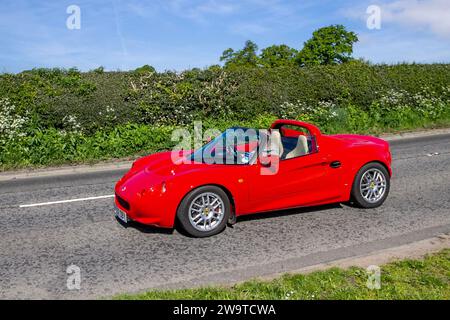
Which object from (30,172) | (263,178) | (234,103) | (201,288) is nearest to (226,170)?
(263,178)

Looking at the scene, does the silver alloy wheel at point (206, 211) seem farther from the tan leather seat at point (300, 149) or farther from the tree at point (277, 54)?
the tree at point (277, 54)

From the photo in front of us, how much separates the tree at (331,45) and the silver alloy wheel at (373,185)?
113 feet

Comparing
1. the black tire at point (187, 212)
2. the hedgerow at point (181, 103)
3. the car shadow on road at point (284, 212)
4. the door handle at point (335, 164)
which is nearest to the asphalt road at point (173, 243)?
→ the car shadow on road at point (284, 212)

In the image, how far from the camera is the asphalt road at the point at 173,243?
5.17 meters

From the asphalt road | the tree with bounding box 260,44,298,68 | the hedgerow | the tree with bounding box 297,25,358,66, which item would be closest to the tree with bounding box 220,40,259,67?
the tree with bounding box 260,44,298,68

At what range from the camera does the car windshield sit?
21.8 ft

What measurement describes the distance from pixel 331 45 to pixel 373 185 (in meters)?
35.9

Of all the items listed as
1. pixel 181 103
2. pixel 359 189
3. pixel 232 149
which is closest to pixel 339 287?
pixel 232 149

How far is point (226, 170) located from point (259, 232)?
1.02 metres

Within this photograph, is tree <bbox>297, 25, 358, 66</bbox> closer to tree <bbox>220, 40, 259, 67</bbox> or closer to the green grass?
tree <bbox>220, 40, 259, 67</bbox>

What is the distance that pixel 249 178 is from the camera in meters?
6.42

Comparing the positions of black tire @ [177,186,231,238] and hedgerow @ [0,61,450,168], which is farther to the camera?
hedgerow @ [0,61,450,168]

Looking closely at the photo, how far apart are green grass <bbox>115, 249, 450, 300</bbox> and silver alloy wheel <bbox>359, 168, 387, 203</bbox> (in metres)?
Result: 2.41
